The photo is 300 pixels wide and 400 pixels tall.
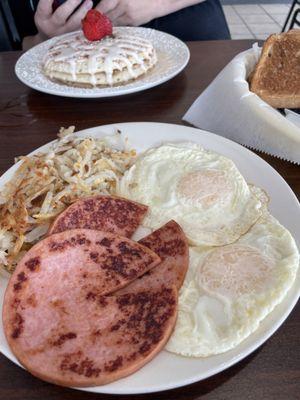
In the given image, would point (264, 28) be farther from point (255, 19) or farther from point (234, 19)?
point (234, 19)

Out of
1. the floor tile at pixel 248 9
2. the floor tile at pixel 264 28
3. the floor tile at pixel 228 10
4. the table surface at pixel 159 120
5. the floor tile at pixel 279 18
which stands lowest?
the floor tile at pixel 279 18

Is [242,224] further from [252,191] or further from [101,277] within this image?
[101,277]

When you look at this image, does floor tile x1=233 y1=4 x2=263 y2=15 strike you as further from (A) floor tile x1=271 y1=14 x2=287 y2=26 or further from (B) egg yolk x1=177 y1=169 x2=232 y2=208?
(B) egg yolk x1=177 y1=169 x2=232 y2=208

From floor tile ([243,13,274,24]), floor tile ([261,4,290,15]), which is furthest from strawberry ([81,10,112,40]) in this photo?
floor tile ([261,4,290,15])

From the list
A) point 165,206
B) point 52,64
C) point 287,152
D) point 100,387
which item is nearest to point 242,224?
point 165,206

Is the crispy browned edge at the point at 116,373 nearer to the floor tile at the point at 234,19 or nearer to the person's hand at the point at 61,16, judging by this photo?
the person's hand at the point at 61,16

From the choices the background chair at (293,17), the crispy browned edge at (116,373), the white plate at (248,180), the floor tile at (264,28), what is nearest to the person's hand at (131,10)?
the white plate at (248,180)

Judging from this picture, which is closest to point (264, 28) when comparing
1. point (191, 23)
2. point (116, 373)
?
point (191, 23)
